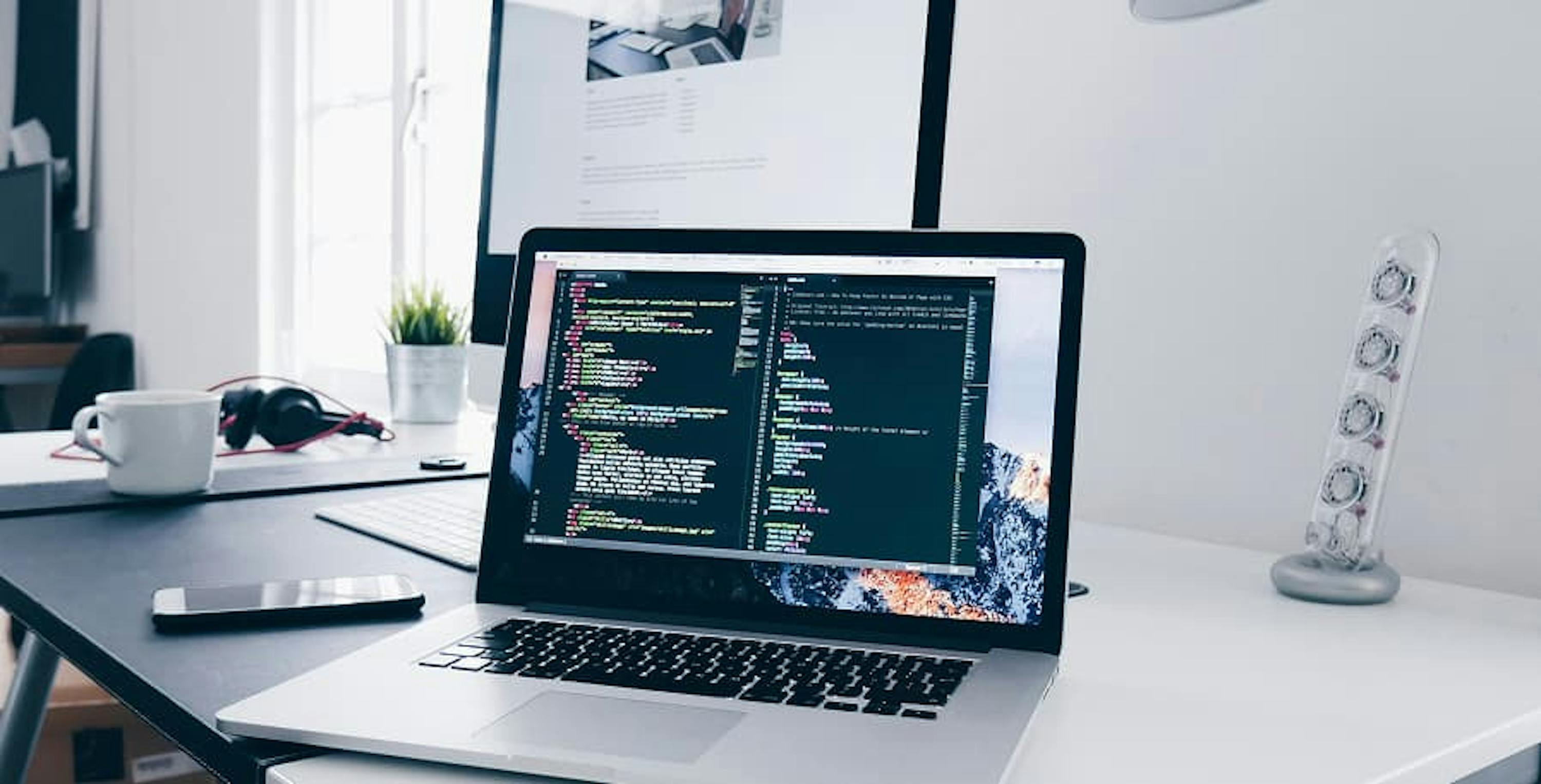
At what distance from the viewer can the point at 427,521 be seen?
0.88m

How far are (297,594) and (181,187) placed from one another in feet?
9.11

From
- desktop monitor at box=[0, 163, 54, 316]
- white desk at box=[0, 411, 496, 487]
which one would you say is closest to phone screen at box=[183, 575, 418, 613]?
white desk at box=[0, 411, 496, 487]

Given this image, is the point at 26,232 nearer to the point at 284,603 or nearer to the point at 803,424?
the point at 284,603

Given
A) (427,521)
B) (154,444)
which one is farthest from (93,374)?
(427,521)

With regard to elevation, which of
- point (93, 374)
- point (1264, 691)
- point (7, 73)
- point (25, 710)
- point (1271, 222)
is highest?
point (7, 73)

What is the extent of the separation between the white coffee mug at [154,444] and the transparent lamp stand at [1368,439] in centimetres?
80

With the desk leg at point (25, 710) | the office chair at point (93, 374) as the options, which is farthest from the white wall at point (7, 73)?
the desk leg at point (25, 710)

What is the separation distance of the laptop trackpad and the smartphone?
7.0 inches

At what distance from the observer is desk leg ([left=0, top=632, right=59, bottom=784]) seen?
111 centimetres

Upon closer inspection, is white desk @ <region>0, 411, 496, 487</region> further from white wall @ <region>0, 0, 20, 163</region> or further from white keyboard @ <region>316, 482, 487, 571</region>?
white wall @ <region>0, 0, 20, 163</region>

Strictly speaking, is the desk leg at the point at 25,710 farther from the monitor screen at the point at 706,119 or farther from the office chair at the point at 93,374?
the office chair at the point at 93,374

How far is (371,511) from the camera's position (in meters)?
0.91

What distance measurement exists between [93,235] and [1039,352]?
3.58 meters

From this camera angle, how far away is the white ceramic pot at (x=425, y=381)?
1.55 meters
